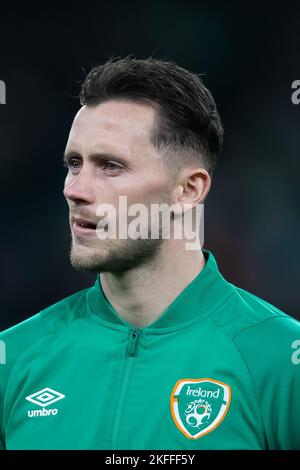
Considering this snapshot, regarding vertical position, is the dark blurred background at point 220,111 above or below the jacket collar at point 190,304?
above

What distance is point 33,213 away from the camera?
674 centimetres

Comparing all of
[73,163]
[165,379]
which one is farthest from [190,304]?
[73,163]

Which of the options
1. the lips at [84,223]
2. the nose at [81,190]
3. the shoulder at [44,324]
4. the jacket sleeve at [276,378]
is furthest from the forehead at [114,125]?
the jacket sleeve at [276,378]

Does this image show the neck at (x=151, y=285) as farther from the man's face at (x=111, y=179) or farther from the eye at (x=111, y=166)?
the eye at (x=111, y=166)

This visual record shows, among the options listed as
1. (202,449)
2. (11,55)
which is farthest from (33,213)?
(202,449)

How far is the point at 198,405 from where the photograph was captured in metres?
2.48

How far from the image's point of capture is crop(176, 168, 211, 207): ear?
2.80m

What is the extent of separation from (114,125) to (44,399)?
3.33ft

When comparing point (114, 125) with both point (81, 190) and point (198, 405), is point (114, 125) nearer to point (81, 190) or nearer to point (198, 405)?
point (81, 190)

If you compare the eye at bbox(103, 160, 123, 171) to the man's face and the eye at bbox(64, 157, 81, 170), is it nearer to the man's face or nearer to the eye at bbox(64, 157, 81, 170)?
the man's face

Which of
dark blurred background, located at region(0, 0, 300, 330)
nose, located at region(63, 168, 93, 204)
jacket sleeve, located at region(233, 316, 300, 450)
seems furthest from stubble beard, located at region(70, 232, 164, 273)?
dark blurred background, located at region(0, 0, 300, 330)

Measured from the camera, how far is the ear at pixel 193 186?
2.80 m

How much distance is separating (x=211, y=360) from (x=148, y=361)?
0.22 m

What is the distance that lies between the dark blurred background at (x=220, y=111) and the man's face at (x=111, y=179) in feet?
12.6
